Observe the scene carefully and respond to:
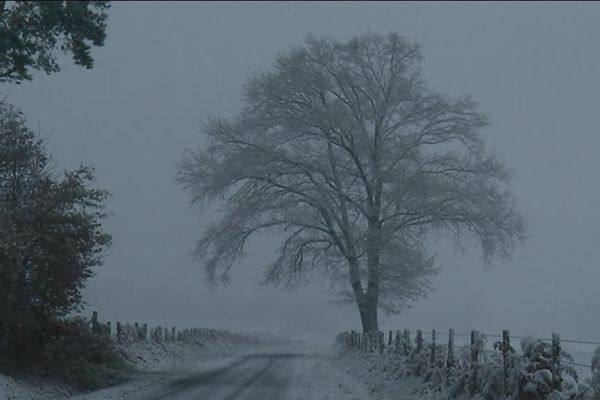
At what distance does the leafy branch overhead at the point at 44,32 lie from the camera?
17391mm

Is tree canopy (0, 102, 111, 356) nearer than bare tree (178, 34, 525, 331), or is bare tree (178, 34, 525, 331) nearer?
tree canopy (0, 102, 111, 356)

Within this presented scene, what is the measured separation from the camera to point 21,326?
19.7 meters

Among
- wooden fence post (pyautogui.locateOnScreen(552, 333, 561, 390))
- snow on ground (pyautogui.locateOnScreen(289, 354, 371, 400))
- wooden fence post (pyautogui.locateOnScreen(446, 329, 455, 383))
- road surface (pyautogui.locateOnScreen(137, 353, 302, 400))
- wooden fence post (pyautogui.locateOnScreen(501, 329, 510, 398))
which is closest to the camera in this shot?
wooden fence post (pyautogui.locateOnScreen(552, 333, 561, 390))

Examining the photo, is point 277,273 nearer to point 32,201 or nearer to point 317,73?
point 317,73

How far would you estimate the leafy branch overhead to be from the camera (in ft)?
57.1

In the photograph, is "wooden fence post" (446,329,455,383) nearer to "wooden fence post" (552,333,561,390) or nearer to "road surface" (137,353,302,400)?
"road surface" (137,353,302,400)

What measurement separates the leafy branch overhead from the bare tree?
65.8 feet

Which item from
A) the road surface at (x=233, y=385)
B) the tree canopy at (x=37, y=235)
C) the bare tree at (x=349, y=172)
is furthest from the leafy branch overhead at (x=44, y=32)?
the bare tree at (x=349, y=172)

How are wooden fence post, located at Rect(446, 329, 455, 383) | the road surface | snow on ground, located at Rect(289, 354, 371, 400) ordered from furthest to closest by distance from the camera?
snow on ground, located at Rect(289, 354, 371, 400) < the road surface < wooden fence post, located at Rect(446, 329, 455, 383)

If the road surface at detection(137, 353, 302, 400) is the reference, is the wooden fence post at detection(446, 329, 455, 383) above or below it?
above

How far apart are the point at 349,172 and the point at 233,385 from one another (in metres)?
18.6

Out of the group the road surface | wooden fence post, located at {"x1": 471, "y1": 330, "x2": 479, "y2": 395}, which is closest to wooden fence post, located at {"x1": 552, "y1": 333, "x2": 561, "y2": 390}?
wooden fence post, located at {"x1": 471, "y1": 330, "x2": 479, "y2": 395}

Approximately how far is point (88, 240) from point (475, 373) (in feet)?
34.9

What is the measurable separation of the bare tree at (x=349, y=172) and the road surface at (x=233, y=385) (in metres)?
9.64
